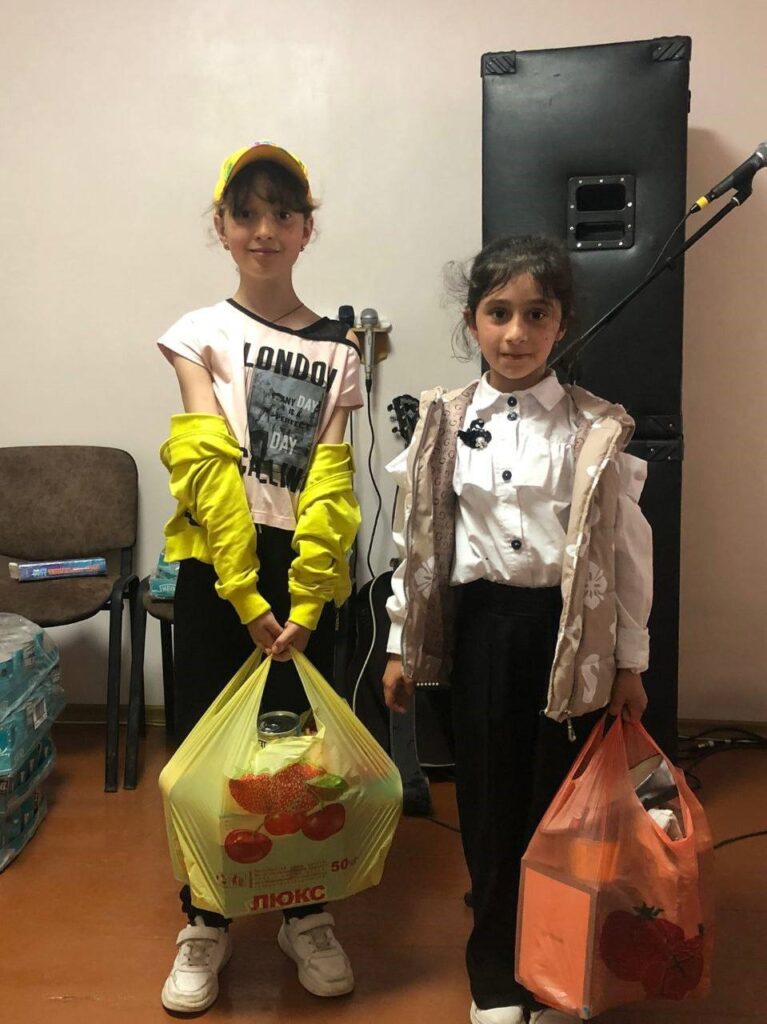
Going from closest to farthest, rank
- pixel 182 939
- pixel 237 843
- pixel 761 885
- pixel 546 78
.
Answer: pixel 237 843 → pixel 182 939 → pixel 761 885 → pixel 546 78

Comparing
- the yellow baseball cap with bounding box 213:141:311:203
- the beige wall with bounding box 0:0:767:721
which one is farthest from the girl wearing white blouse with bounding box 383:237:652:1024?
the beige wall with bounding box 0:0:767:721

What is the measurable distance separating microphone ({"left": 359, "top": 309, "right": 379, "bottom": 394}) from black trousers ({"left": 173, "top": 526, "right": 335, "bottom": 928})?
1.07 metres

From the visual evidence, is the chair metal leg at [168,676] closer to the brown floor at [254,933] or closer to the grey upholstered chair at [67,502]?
the grey upholstered chair at [67,502]

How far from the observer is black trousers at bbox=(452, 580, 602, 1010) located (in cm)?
122

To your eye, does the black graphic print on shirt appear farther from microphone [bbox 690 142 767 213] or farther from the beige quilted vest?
microphone [bbox 690 142 767 213]

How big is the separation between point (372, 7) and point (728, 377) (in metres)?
1.38

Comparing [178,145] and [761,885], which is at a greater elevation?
[178,145]

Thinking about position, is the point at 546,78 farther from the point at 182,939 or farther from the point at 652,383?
the point at 182,939

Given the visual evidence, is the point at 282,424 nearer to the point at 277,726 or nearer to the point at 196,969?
the point at 277,726

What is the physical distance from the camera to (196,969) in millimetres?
1374

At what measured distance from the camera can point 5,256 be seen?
2.39m

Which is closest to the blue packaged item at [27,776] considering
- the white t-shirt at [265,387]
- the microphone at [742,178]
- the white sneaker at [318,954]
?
the white sneaker at [318,954]

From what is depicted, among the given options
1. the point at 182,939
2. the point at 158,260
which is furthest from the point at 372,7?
the point at 182,939

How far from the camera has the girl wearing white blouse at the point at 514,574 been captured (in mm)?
1152
